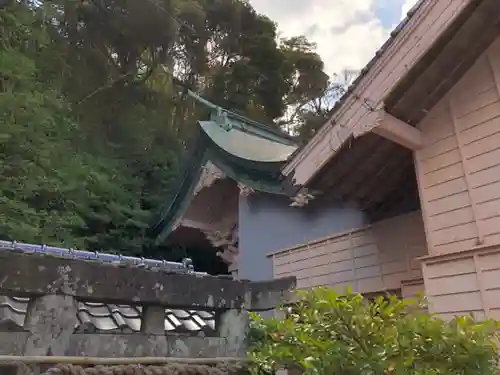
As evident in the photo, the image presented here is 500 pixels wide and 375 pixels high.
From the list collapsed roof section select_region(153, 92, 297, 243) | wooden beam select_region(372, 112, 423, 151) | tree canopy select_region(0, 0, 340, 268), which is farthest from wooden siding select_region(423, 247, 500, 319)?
tree canopy select_region(0, 0, 340, 268)

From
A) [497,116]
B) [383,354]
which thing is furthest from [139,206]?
[383,354]

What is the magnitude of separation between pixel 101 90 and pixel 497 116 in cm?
1152

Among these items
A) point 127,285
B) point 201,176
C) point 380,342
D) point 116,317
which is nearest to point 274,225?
point 201,176

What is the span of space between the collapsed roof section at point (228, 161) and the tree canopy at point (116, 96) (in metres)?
1.54

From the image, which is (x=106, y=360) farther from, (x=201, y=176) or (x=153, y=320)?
(x=201, y=176)

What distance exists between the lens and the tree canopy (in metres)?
8.37

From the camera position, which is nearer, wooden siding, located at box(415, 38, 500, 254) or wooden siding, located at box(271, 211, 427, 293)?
wooden siding, located at box(415, 38, 500, 254)

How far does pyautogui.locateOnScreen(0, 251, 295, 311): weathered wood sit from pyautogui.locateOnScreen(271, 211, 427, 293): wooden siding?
10.2ft

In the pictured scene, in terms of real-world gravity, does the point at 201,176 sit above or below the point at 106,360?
above

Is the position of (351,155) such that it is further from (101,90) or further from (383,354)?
(101,90)

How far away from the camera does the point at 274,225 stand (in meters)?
8.71

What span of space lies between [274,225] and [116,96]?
756cm

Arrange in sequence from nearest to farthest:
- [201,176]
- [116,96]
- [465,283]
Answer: [465,283], [201,176], [116,96]

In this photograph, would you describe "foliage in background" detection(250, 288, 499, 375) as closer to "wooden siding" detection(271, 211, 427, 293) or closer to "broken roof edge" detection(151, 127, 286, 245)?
"wooden siding" detection(271, 211, 427, 293)
